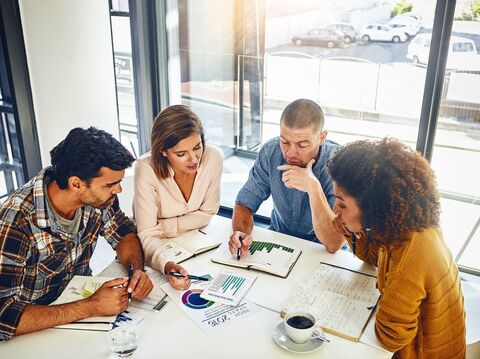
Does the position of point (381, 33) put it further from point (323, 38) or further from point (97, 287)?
point (97, 287)

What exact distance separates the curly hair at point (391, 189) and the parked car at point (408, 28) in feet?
4.61

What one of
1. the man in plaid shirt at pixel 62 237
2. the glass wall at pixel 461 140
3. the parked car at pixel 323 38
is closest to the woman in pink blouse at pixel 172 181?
the man in plaid shirt at pixel 62 237

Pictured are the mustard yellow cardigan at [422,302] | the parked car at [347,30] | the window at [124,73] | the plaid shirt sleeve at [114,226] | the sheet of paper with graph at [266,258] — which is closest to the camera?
the mustard yellow cardigan at [422,302]

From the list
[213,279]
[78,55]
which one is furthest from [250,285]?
[78,55]

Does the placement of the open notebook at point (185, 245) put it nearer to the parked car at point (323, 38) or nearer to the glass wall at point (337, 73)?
the glass wall at point (337, 73)

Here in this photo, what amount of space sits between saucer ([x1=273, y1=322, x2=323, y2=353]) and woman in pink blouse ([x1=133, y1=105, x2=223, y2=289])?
2.19 ft

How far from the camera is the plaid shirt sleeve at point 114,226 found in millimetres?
1809

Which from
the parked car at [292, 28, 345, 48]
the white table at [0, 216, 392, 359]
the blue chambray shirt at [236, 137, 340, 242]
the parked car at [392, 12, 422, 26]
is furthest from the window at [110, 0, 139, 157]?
the white table at [0, 216, 392, 359]

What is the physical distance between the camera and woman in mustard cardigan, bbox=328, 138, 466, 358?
49.1 inches

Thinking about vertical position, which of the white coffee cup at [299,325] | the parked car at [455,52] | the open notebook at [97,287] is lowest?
the open notebook at [97,287]

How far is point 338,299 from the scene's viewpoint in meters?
1.47

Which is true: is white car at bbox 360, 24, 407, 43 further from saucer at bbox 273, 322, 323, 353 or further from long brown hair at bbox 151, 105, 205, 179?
saucer at bbox 273, 322, 323, 353

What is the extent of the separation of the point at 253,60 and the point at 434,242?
2262 millimetres

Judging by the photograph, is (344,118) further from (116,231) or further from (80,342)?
(80,342)
